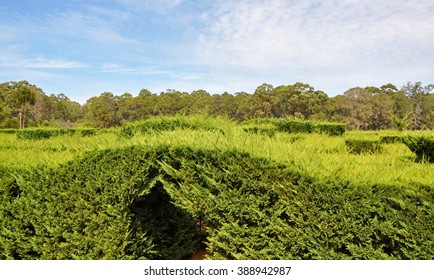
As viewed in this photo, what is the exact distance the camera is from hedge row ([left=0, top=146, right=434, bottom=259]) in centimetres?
337

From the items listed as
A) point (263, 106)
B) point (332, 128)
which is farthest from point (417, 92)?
point (332, 128)

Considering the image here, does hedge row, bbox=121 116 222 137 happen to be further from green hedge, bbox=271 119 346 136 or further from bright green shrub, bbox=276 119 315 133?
bright green shrub, bbox=276 119 315 133

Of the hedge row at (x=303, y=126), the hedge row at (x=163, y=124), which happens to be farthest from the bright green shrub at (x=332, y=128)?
the hedge row at (x=163, y=124)

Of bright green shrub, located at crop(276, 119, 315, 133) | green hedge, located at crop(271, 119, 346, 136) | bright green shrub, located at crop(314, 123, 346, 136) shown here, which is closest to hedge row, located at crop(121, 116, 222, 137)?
green hedge, located at crop(271, 119, 346, 136)

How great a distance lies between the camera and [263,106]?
5662 cm

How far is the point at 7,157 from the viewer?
17.3 ft

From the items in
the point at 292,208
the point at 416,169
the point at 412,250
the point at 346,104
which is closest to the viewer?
the point at 412,250

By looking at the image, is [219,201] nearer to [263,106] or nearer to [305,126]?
[305,126]

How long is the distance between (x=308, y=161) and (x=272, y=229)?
2.85 ft

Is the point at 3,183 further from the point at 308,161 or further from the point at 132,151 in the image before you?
the point at 308,161

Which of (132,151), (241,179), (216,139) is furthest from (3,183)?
(241,179)

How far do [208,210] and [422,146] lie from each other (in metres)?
4.46

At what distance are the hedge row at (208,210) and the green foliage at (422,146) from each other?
331cm

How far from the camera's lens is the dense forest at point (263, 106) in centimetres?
5409
